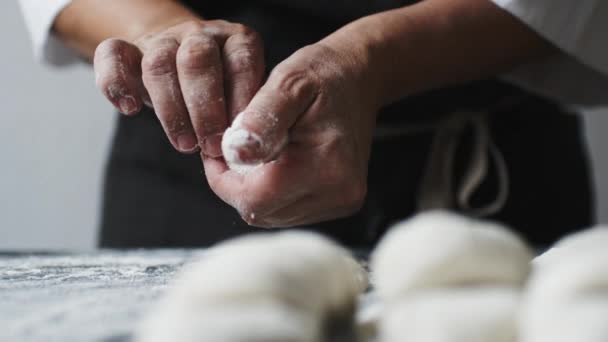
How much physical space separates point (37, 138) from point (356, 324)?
132cm

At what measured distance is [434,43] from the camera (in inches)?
26.7

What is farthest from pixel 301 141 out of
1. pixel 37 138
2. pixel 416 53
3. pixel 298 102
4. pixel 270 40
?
pixel 37 138

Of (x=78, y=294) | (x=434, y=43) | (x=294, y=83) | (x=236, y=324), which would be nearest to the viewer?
(x=236, y=324)

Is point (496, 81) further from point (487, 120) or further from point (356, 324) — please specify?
point (356, 324)

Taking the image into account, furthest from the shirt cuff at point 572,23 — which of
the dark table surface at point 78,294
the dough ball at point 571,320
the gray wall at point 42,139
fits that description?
the gray wall at point 42,139

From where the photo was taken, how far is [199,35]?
59 centimetres

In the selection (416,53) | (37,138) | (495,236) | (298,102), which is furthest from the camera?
(37,138)

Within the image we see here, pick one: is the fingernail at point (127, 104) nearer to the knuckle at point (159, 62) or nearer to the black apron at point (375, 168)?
the knuckle at point (159, 62)

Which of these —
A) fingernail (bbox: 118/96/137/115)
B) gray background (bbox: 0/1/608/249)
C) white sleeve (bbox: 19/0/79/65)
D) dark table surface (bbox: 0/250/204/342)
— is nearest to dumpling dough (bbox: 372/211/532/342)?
dark table surface (bbox: 0/250/204/342)

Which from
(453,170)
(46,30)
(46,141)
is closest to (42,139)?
(46,141)

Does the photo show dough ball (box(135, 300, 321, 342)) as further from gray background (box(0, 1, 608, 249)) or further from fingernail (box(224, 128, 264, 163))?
gray background (box(0, 1, 608, 249))

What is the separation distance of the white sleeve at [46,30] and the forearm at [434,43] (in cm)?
36

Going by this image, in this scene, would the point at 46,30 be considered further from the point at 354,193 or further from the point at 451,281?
the point at 451,281

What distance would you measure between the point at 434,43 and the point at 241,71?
18 cm
